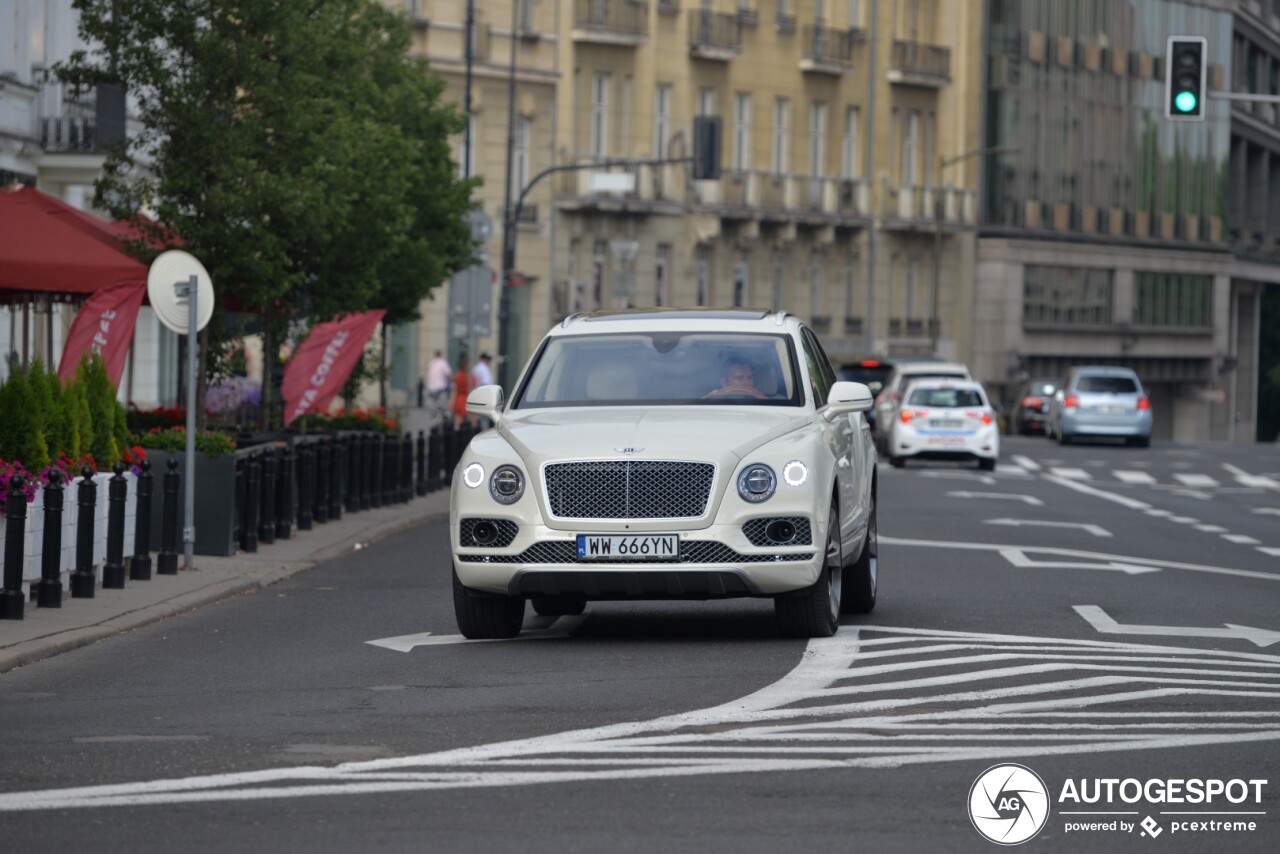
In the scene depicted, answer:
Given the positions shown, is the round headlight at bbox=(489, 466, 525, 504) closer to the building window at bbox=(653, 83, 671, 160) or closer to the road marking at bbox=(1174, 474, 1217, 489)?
the road marking at bbox=(1174, 474, 1217, 489)

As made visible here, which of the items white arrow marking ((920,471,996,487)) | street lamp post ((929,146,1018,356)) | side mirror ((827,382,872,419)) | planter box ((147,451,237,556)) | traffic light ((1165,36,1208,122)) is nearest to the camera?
side mirror ((827,382,872,419))

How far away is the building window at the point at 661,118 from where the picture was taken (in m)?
74.2

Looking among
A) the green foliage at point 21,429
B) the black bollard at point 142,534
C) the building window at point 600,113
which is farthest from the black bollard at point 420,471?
the building window at point 600,113

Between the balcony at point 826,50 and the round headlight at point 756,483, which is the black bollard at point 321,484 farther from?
the balcony at point 826,50

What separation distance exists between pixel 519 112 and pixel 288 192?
1753 inches

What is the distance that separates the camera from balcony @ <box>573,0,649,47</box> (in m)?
71.1

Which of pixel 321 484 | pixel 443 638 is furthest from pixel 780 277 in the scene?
pixel 443 638

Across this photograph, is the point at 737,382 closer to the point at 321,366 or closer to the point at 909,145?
the point at 321,366

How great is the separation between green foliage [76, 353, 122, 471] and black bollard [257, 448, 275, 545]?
3.77 meters

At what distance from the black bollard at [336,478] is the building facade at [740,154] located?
35708 mm

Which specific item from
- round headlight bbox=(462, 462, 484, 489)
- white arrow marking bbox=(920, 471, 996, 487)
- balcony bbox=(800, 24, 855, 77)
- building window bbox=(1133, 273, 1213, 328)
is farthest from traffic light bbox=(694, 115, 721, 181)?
building window bbox=(1133, 273, 1213, 328)

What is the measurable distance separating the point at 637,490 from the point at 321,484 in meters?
12.9

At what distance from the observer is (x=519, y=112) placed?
70125 mm

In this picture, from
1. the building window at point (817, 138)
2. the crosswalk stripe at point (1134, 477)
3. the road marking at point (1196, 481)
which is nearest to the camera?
the road marking at point (1196, 481)
